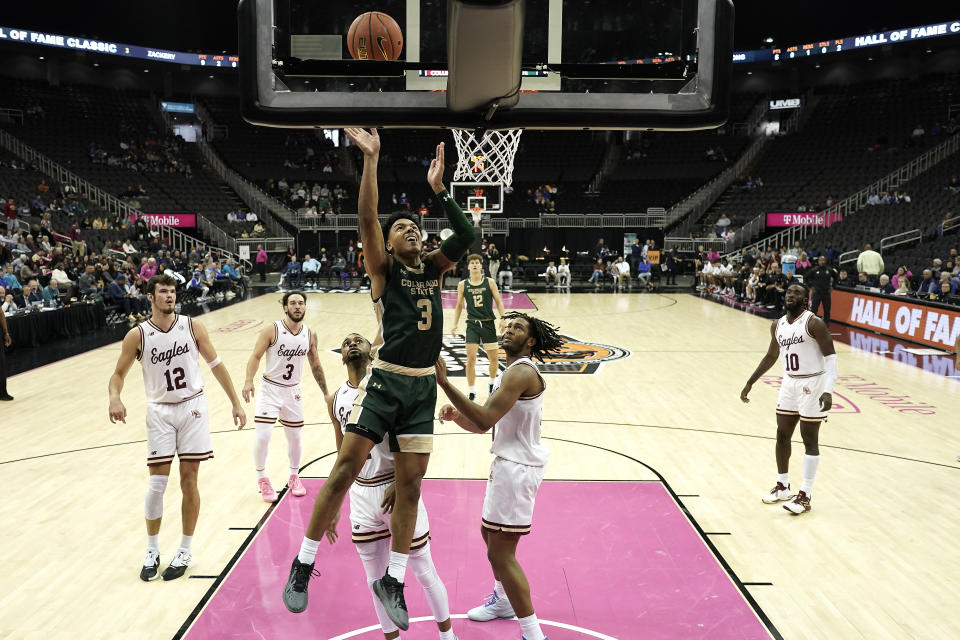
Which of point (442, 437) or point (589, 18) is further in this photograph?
point (442, 437)

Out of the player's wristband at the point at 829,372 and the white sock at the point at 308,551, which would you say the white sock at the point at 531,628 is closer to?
the white sock at the point at 308,551

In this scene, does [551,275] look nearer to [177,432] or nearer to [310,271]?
[310,271]

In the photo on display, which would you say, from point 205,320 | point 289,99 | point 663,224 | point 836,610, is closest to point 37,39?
point 205,320

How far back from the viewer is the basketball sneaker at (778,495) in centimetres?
612

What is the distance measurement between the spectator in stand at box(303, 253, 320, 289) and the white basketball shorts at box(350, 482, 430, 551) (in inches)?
945

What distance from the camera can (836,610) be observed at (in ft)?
14.5

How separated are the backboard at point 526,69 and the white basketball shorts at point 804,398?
260 cm

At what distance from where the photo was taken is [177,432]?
4.89 meters

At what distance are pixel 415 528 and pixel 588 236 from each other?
1139 inches

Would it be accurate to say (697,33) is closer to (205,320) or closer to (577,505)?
(577,505)

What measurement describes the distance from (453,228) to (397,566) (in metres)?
1.71

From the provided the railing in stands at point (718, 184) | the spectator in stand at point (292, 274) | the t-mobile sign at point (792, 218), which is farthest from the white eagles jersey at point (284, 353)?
the railing in stands at point (718, 184)

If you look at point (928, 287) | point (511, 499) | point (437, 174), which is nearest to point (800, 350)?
point (511, 499)

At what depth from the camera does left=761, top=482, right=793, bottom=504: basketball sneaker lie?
6.12m
